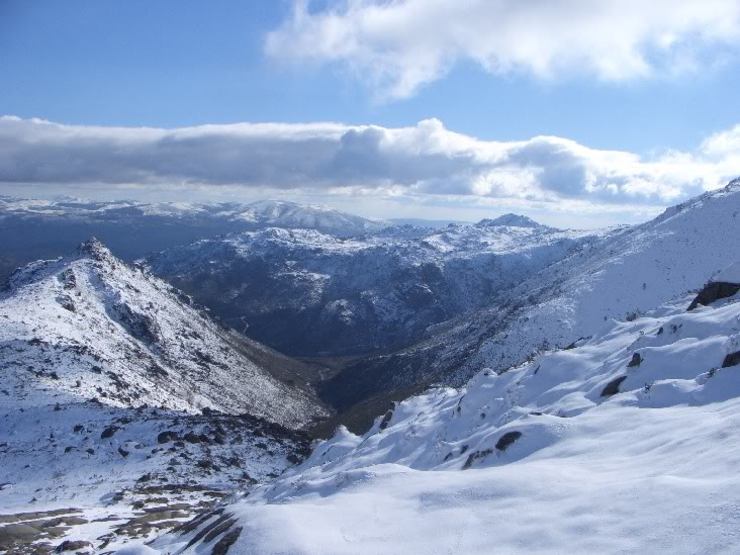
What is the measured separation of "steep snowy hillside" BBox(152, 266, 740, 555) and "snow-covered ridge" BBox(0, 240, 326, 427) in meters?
73.7

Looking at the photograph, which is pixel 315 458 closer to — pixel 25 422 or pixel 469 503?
pixel 469 503

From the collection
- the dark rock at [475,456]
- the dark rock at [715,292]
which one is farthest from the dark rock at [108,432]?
the dark rock at [715,292]

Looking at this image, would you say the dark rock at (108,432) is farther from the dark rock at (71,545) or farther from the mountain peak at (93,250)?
the mountain peak at (93,250)

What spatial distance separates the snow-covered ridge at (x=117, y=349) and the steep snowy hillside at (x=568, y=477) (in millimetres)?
73729

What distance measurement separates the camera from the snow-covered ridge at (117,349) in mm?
96938

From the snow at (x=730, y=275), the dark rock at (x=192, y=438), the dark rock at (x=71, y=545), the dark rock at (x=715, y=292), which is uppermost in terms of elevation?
the snow at (x=730, y=275)

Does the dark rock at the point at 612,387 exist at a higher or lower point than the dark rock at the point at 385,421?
higher

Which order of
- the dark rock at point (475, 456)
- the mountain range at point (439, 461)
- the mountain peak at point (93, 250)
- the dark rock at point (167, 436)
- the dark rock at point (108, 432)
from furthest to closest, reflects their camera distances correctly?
the mountain peak at point (93, 250)
the dark rock at point (167, 436)
the dark rock at point (108, 432)
the dark rock at point (475, 456)
the mountain range at point (439, 461)

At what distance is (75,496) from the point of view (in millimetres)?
49875

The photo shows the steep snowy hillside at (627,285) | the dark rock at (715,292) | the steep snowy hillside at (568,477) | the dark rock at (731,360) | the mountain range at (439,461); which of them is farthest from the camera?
the steep snowy hillside at (627,285)

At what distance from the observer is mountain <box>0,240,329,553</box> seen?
44.8 metres

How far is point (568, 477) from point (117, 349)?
13390 cm

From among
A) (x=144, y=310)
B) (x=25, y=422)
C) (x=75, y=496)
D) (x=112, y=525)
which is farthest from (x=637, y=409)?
(x=144, y=310)

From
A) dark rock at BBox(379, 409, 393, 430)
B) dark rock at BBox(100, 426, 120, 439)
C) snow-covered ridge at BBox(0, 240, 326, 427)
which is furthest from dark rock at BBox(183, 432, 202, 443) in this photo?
dark rock at BBox(379, 409, 393, 430)
